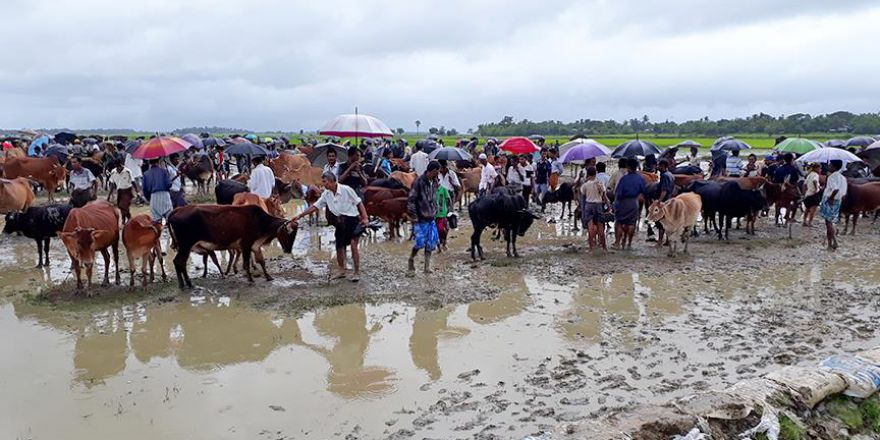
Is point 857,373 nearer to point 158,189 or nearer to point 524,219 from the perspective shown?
point 524,219

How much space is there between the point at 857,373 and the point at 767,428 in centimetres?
149

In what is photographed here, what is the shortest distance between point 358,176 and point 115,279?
482 cm

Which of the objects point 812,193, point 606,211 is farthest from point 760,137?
point 606,211

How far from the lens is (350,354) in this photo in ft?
22.9

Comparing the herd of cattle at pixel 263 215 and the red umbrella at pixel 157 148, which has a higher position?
the red umbrella at pixel 157 148

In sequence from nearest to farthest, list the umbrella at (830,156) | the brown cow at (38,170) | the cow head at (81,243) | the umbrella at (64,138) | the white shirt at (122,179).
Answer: the cow head at (81,243)
the white shirt at (122,179)
the umbrella at (830,156)
the brown cow at (38,170)
the umbrella at (64,138)

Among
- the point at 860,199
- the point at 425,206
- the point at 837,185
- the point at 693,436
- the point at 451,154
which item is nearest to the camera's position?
the point at 693,436

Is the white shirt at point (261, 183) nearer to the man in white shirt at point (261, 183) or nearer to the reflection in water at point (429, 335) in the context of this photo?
the man in white shirt at point (261, 183)

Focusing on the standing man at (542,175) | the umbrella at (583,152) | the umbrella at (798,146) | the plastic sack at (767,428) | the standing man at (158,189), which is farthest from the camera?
the umbrella at (798,146)

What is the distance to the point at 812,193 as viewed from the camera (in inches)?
558

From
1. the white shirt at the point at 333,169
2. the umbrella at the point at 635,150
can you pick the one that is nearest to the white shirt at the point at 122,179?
the white shirt at the point at 333,169

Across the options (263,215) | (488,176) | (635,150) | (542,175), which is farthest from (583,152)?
(263,215)

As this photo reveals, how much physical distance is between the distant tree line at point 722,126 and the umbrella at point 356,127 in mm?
46961

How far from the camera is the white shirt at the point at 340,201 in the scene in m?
9.35
